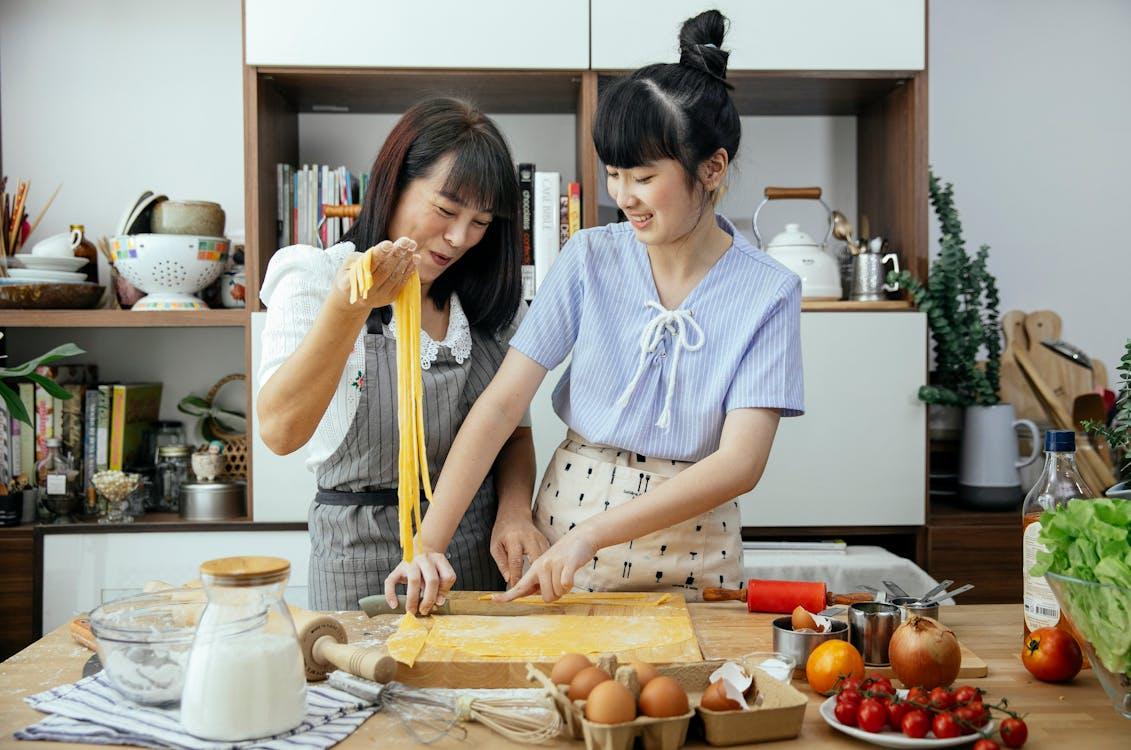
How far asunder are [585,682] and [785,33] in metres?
1.98

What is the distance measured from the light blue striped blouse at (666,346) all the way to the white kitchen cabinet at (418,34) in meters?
1.06

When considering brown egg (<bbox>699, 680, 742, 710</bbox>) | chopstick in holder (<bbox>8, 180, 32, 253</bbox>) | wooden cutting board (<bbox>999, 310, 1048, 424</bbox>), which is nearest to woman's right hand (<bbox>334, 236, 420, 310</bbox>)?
brown egg (<bbox>699, 680, 742, 710</bbox>)

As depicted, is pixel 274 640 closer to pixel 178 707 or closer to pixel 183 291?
pixel 178 707

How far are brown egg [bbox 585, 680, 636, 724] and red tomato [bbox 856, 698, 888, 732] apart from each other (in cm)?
23

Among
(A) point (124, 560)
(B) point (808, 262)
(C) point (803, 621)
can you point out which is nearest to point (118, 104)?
(A) point (124, 560)

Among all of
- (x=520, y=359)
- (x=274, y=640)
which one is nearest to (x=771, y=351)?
(x=520, y=359)

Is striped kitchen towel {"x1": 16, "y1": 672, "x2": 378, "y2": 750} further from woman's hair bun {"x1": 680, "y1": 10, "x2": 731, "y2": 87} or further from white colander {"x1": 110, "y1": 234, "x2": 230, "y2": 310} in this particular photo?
white colander {"x1": 110, "y1": 234, "x2": 230, "y2": 310}

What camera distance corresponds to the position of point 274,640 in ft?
3.33

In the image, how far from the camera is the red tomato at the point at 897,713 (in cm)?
104

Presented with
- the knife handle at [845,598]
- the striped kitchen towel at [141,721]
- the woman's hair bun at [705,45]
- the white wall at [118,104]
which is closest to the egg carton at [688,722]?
the striped kitchen towel at [141,721]

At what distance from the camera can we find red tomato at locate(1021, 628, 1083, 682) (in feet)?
4.00

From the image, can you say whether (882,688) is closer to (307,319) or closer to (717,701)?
(717,701)

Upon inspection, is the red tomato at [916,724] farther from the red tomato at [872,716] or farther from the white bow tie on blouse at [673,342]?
the white bow tie on blouse at [673,342]

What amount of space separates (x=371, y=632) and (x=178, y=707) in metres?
0.31
